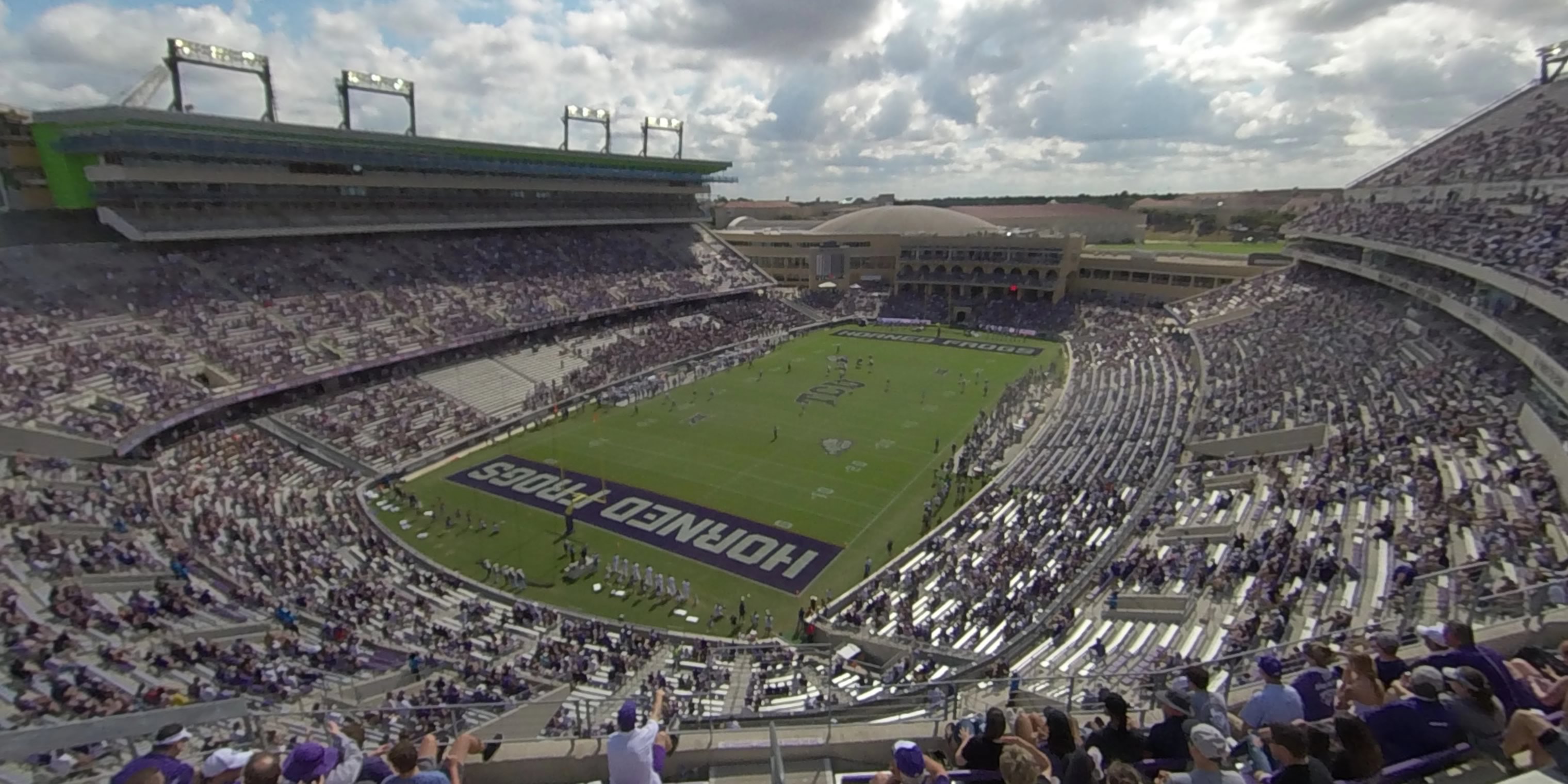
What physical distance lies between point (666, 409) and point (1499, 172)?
1525 inches

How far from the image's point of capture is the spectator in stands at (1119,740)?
5594mm

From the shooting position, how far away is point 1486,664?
19.8 ft

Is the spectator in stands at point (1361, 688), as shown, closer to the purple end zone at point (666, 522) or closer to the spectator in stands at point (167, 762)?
the spectator in stands at point (167, 762)

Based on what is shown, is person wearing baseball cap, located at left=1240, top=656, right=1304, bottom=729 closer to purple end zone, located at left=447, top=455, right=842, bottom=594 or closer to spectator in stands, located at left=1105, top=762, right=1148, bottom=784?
spectator in stands, located at left=1105, top=762, right=1148, bottom=784

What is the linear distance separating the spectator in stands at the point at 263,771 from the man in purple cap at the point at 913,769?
3879 mm

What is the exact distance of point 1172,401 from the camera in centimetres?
3519

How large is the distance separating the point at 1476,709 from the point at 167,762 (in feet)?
31.0

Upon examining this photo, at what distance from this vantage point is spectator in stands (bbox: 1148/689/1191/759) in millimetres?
5641

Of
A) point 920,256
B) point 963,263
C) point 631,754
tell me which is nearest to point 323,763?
point 631,754

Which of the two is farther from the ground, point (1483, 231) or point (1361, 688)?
point (1483, 231)

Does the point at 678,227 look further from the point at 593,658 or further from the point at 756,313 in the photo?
the point at 593,658

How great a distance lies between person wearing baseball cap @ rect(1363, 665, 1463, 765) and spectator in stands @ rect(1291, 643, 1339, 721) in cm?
79

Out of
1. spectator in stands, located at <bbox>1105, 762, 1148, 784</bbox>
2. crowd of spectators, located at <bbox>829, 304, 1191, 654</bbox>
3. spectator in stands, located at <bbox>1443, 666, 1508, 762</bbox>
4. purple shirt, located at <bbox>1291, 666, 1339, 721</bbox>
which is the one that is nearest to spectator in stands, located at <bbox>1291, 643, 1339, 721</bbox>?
purple shirt, located at <bbox>1291, 666, 1339, 721</bbox>

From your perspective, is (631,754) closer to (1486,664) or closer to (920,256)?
(1486,664)
